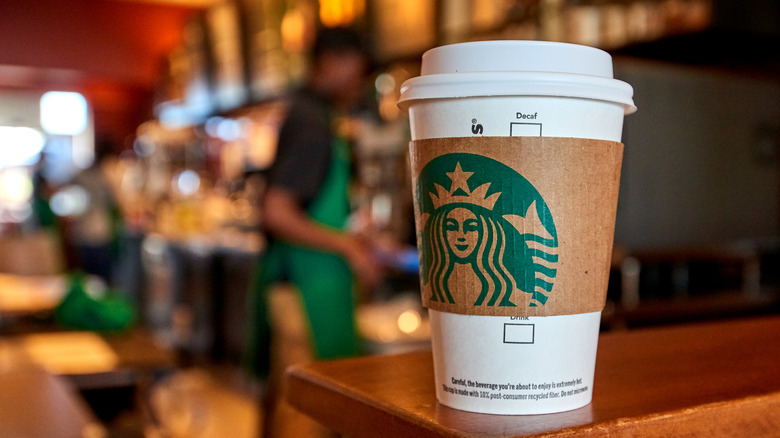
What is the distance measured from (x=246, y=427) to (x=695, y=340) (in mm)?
3222

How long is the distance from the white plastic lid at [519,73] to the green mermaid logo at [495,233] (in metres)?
0.05

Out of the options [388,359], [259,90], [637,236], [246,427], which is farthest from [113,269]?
[388,359]

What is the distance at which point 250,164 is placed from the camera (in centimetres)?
714

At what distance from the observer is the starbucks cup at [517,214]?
58 centimetres

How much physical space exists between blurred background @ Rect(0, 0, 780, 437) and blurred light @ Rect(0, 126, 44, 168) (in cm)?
64

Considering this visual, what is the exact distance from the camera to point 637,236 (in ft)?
8.00

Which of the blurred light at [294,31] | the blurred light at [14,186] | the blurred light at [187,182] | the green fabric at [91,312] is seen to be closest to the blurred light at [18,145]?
the blurred light at [14,186]

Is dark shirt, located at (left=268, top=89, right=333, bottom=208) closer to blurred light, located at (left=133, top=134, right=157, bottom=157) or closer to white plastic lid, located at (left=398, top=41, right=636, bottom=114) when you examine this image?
white plastic lid, located at (left=398, top=41, right=636, bottom=114)

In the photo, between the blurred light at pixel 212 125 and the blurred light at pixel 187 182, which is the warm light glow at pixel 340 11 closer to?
the blurred light at pixel 212 125

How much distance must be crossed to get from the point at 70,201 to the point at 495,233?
7.82 meters

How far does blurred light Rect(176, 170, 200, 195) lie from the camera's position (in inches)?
326

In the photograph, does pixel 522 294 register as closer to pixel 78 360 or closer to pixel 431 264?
pixel 431 264

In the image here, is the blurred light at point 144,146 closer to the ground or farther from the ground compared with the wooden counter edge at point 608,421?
farther from the ground

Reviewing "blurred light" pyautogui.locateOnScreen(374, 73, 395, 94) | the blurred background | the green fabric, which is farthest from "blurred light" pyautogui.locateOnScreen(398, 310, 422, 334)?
"blurred light" pyautogui.locateOnScreen(374, 73, 395, 94)
